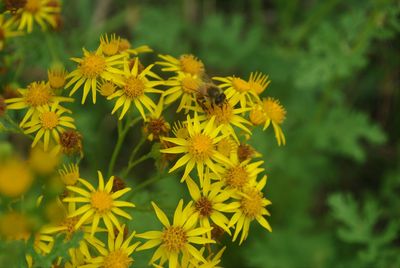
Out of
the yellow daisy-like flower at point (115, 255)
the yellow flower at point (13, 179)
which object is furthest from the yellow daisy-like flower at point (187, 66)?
the yellow flower at point (13, 179)

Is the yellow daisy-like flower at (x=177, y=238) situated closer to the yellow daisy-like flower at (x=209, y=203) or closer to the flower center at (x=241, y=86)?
the yellow daisy-like flower at (x=209, y=203)

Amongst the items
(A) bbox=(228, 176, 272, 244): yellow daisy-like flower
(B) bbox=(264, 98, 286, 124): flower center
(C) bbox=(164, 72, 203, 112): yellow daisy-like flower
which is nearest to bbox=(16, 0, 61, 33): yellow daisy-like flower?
(C) bbox=(164, 72, 203, 112): yellow daisy-like flower

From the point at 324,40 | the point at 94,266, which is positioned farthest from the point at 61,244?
the point at 324,40

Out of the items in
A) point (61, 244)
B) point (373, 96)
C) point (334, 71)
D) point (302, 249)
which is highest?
point (373, 96)

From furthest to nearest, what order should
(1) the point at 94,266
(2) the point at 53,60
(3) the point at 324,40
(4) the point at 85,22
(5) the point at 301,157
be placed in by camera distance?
(4) the point at 85,22 → (5) the point at 301,157 → (3) the point at 324,40 → (2) the point at 53,60 → (1) the point at 94,266

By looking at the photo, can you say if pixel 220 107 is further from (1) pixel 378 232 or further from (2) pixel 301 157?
(1) pixel 378 232

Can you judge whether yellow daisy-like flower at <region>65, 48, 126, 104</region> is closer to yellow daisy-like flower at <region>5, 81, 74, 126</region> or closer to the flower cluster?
the flower cluster

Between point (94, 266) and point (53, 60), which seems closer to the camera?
point (94, 266)

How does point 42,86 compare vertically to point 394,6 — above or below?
below
